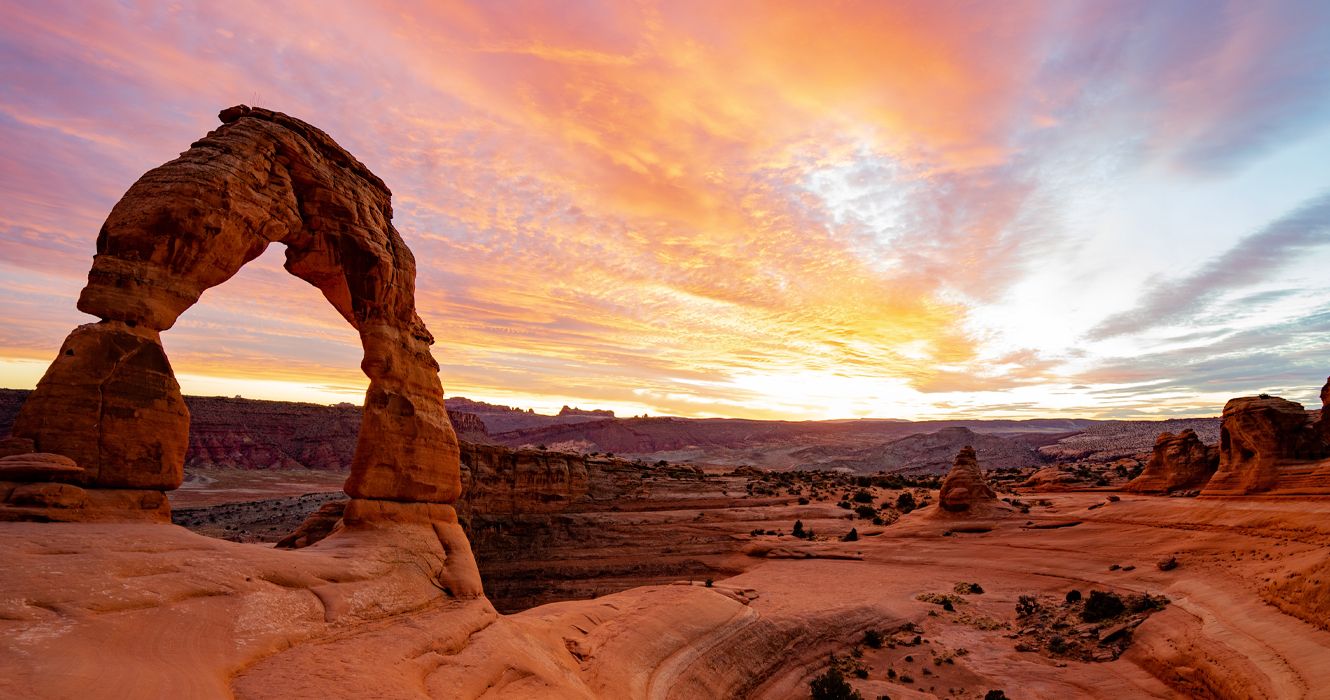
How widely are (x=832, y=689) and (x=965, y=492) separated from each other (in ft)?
79.2

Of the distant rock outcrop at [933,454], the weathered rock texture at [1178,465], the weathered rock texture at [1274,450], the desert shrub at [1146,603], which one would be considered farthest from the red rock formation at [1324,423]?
the distant rock outcrop at [933,454]

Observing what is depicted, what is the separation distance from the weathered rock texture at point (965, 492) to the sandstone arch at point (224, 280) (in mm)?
30903

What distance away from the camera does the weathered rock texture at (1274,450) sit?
75.5 feet

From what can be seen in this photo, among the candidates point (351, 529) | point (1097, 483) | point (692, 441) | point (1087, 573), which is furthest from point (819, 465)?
point (351, 529)

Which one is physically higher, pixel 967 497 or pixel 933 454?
pixel 967 497

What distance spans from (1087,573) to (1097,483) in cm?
2085

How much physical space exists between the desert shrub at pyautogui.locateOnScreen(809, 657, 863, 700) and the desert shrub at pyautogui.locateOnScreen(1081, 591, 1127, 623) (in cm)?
987

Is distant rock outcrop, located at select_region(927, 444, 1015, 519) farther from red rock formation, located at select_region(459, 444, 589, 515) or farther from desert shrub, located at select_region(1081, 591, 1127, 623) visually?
red rock formation, located at select_region(459, 444, 589, 515)

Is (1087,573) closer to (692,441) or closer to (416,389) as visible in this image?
(416,389)

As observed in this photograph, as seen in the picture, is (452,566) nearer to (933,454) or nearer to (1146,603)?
(1146,603)

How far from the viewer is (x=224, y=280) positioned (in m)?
12.3

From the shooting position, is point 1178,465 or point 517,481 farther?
point 517,481

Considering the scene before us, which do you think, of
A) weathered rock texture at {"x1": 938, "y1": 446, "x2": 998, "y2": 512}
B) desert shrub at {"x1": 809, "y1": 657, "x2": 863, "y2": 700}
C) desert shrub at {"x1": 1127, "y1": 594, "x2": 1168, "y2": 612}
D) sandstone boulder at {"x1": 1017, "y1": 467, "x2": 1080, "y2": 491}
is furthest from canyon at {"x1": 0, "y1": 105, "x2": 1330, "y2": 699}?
sandstone boulder at {"x1": 1017, "y1": 467, "x2": 1080, "y2": 491}

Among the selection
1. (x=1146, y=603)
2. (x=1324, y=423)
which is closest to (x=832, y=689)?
(x=1146, y=603)
